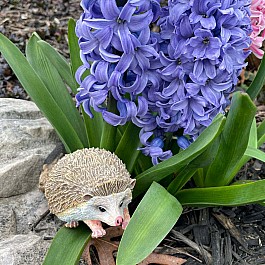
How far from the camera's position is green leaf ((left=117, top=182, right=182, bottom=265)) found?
5.96ft

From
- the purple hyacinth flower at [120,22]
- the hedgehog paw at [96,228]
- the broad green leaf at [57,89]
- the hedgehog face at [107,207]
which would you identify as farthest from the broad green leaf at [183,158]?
the broad green leaf at [57,89]

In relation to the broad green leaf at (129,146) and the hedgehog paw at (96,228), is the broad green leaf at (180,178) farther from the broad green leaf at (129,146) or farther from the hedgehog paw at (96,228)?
the hedgehog paw at (96,228)

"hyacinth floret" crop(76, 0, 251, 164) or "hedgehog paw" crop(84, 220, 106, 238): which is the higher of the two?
"hyacinth floret" crop(76, 0, 251, 164)

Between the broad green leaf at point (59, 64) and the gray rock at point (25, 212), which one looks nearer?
the gray rock at point (25, 212)

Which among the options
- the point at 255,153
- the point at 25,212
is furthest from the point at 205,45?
the point at 25,212

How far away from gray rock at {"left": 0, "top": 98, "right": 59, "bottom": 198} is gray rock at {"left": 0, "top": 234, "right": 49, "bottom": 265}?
0.37 m

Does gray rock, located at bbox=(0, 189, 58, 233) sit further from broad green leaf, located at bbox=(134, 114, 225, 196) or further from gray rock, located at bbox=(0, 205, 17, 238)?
broad green leaf, located at bbox=(134, 114, 225, 196)

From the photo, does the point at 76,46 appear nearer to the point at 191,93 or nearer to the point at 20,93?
the point at 191,93

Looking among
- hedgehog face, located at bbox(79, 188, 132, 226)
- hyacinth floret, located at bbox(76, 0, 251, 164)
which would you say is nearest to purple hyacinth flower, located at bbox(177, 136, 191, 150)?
hyacinth floret, located at bbox(76, 0, 251, 164)

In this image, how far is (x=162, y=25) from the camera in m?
2.09

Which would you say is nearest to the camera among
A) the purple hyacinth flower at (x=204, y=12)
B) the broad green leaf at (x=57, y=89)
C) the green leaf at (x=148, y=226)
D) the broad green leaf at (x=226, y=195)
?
the green leaf at (x=148, y=226)

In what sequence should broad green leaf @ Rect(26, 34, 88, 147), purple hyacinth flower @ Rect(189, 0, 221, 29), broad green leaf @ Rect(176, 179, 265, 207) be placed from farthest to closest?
1. broad green leaf @ Rect(26, 34, 88, 147)
2. broad green leaf @ Rect(176, 179, 265, 207)
3. purple hyacinth flower @ Rect(189, 0, 221, 29)

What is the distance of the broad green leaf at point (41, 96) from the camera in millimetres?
2578

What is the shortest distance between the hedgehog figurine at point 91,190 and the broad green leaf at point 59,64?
0.73 meters
